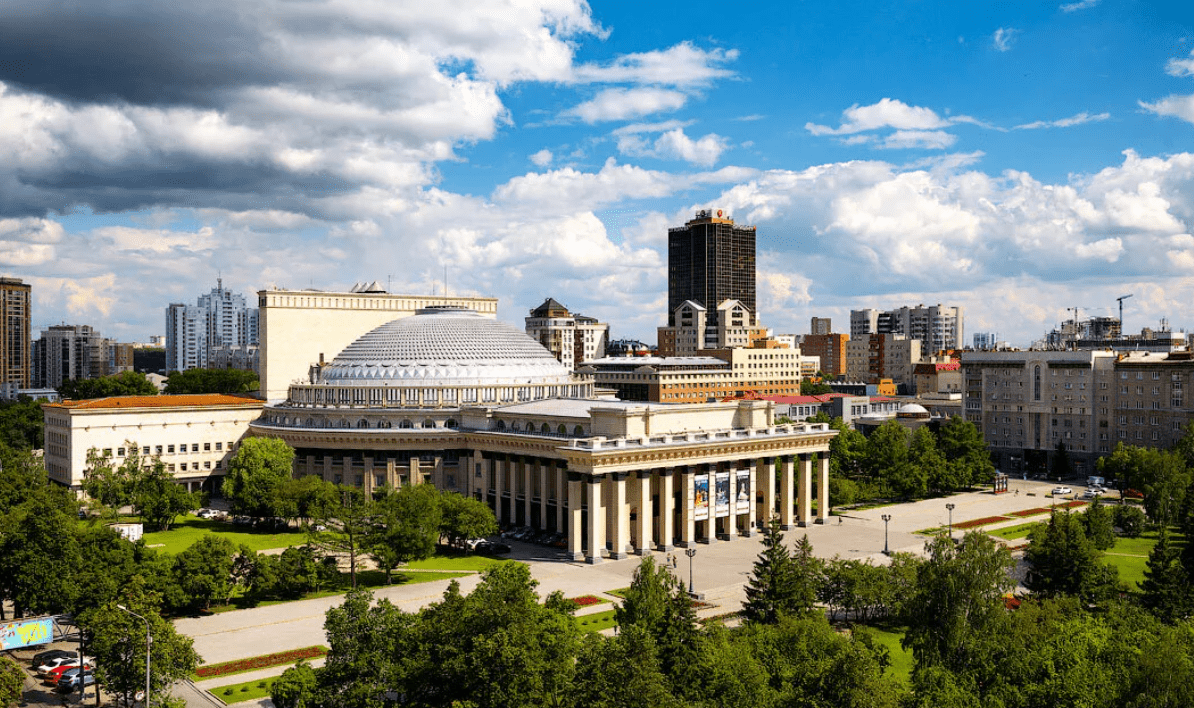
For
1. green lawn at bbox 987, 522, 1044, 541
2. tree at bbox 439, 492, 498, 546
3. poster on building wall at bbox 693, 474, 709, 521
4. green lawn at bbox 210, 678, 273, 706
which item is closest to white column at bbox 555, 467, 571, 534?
tree at bbox 439, 492, 498, 546

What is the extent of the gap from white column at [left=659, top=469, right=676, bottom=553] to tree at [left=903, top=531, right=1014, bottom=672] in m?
32.0

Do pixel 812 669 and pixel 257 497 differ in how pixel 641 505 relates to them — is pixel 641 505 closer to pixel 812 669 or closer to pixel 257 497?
pixel 257 497

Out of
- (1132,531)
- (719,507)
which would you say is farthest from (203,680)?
(1132,531)

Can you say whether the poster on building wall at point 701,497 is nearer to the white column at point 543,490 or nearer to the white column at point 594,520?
the white column at point 594,520

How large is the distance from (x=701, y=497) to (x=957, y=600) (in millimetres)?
36569

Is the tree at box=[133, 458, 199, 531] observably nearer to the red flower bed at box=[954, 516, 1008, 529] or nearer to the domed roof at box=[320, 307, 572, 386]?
the domed roof at box=[320, 307, 572, 386]

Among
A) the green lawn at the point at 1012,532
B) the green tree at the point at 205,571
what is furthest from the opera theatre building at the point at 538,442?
the green tree at the point at 205,571

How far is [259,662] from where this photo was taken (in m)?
49.7

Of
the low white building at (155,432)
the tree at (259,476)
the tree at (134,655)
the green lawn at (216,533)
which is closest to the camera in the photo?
the tree at (134,655)

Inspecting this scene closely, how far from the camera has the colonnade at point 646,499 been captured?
76062 mm

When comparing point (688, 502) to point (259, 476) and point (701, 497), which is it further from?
point (259, 476)

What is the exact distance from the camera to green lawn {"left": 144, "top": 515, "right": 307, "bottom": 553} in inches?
3088

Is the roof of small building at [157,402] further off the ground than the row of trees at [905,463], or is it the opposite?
the roof of small building at [157,402]

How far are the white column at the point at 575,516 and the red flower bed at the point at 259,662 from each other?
2765cm
